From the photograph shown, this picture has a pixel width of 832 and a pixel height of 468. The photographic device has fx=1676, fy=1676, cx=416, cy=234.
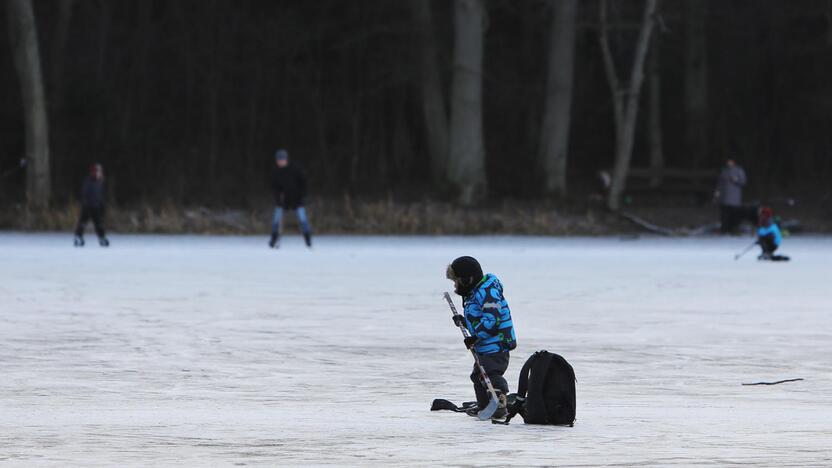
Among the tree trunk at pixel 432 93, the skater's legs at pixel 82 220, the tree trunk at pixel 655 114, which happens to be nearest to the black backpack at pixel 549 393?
the skater's legs at pixel 82 220

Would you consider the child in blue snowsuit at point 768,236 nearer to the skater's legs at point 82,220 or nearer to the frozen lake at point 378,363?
the frozen lake at point 378,363

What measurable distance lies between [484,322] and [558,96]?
33.1 m

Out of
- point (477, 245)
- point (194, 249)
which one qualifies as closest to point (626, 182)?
point (477, 245)

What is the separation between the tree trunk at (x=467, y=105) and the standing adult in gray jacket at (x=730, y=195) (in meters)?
6.20

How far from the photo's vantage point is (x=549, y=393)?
9422mm

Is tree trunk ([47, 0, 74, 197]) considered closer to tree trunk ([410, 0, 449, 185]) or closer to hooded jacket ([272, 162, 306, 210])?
tree trunk ([410, 0, 449, 185])

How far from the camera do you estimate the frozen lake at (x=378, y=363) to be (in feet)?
28.6

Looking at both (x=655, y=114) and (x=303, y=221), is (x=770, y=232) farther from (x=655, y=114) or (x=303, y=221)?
(x=655, y=114)

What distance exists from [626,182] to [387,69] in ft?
23.1

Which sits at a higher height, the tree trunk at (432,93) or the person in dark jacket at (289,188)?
the tree trunk at (432,93)

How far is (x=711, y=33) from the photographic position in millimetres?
52250

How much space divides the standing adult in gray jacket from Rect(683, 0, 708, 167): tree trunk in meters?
11.6

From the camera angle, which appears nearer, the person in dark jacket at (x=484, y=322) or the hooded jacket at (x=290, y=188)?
the person in dark jacket at (x=484, y=322)

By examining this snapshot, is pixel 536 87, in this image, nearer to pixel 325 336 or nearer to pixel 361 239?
pixel 361 239
